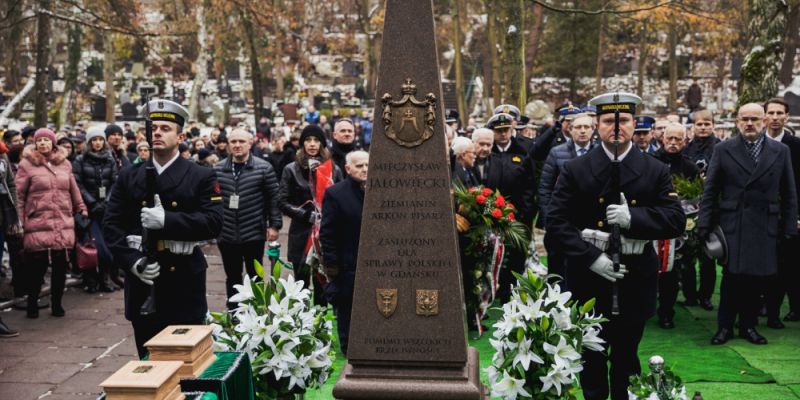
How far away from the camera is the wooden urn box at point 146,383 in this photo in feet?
14.1

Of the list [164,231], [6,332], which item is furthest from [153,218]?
[6,332]

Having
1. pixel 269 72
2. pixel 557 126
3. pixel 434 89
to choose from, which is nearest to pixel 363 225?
pixel 434 89

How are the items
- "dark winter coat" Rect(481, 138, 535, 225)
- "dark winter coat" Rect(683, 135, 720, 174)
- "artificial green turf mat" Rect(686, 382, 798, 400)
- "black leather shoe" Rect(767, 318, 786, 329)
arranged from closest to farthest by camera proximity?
"artificial green turf mat" Rect(686, 382, 798, 400), "black leather shoe" Rect(767, 318, 786, 329), "dark winter coat" Rect(481, 138, 535, 225), "dark winter coat" Rect(683, 135, 720, 174)

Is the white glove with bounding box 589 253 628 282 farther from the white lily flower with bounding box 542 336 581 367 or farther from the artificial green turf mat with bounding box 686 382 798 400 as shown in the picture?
the artificial green turf mat with bounding box 686 382 798 400

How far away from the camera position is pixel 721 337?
930 centimetres

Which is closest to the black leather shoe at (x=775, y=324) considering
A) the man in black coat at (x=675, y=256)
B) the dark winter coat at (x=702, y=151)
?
the man in black coat at (x=675, y=256)

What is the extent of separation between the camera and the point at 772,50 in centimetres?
1474

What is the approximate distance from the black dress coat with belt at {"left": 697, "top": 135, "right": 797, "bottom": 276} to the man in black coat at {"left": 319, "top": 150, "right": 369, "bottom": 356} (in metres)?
3.31

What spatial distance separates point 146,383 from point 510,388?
223 centimetres

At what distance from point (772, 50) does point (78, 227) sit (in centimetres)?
1021

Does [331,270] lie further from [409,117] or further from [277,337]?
[409,117]

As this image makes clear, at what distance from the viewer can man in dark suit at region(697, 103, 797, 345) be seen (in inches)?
354

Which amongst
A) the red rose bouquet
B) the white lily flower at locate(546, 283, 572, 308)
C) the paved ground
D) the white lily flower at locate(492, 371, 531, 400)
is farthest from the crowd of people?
the white lily flower at locate(492, 371, 531, 400)

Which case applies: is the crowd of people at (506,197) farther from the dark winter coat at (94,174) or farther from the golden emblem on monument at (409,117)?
the golden emblem on monument at (409,117)
